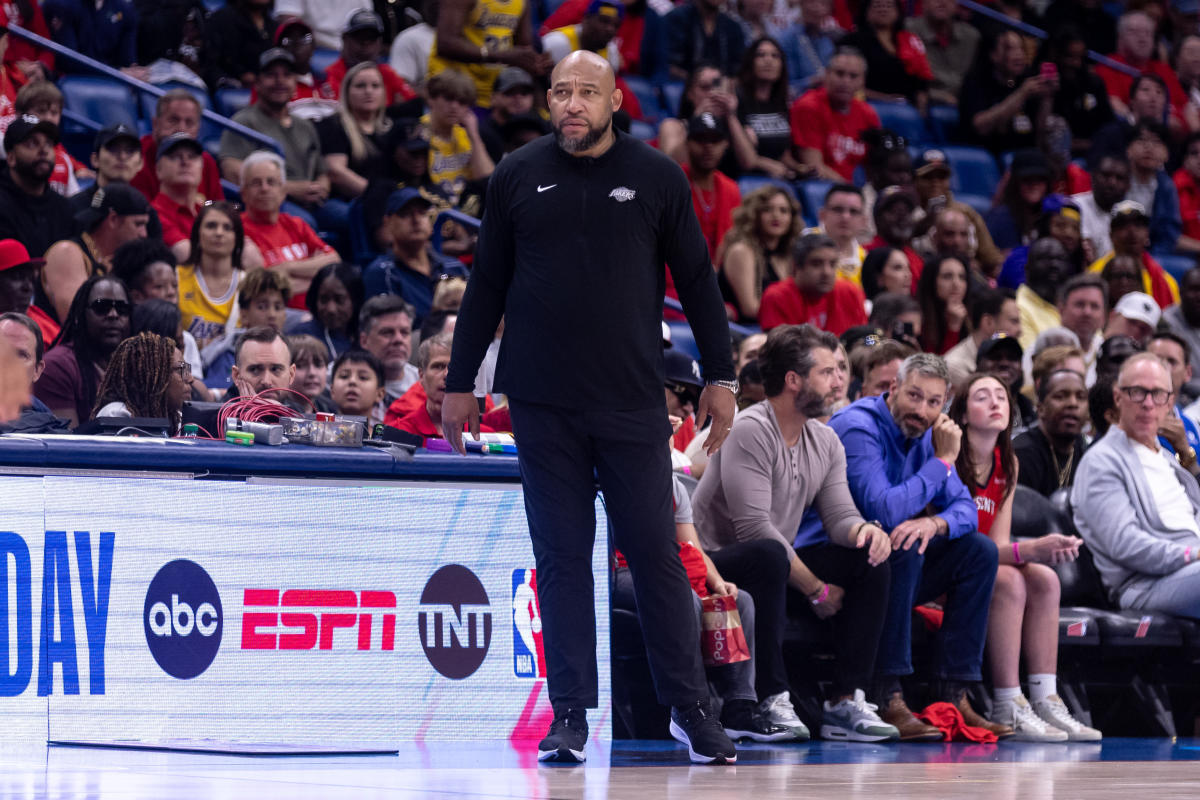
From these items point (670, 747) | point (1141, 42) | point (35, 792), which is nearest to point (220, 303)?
point (670, 747)

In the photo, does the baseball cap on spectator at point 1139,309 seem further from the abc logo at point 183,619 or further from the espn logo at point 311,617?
the abc logo at point 183,619

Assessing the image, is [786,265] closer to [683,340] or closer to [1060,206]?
[683,340]

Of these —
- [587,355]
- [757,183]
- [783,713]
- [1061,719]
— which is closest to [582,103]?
[587,355]

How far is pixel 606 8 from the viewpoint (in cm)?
1202

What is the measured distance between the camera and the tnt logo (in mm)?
4984

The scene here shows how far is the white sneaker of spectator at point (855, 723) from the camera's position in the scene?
19.0 ft

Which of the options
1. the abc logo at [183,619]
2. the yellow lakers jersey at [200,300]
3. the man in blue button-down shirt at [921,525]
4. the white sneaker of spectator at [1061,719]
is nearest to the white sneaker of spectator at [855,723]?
the man in blue button-down shirt at [921,525]

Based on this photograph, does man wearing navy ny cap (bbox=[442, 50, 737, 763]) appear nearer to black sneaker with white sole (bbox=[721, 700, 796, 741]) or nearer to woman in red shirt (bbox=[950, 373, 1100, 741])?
black sneaker with white sole (bbox=[721, 700, 796, 741])

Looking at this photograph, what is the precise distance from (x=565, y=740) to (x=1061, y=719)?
261 centimetres

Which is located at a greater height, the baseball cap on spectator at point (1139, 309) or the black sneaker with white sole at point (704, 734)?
the baseball cap on spectator at point (1139, 309)

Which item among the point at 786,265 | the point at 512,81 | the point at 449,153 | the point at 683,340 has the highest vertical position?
the point at 512,81

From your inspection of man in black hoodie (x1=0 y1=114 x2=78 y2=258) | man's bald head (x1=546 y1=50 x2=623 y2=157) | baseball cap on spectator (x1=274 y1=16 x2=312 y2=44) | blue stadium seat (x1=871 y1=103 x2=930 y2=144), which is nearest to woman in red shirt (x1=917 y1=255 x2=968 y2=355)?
blue stadium seat (x1=871 y1=103 x2=930 y2=144)

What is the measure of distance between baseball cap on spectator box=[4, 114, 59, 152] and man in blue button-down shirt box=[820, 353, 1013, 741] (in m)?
4.39

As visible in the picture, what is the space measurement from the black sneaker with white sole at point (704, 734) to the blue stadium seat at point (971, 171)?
9.38 metres
